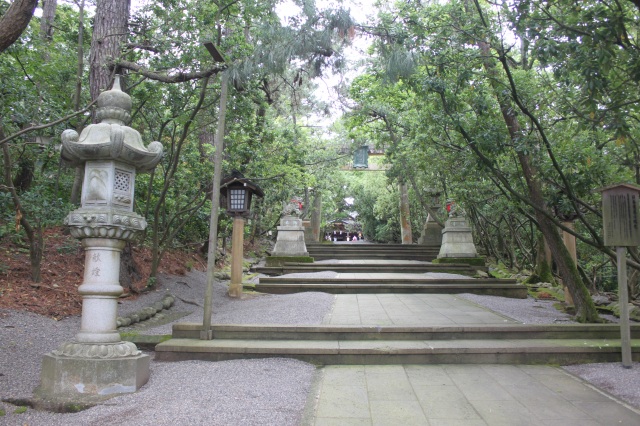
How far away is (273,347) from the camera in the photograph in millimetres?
4957

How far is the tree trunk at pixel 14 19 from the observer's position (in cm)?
389

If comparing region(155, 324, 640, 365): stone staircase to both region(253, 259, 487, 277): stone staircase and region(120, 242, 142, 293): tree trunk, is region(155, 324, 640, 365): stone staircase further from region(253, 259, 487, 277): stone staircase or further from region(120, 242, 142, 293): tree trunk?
region(253, 259, 487, 277): stone staircase

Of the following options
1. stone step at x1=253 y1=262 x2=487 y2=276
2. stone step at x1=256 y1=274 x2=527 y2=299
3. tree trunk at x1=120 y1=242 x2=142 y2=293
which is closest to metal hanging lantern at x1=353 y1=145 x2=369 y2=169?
stone step at x1=253 y1=262 x2=487 y2=276

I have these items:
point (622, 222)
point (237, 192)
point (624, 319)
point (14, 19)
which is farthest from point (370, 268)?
point (14, 19)

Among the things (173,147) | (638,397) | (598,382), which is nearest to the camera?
(638,397)

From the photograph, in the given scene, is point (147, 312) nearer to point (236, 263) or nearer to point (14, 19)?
point (236, 263)

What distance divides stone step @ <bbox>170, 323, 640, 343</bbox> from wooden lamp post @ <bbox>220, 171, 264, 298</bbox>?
3698 millimetres

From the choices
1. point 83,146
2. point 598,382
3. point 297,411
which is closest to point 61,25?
point 83,146

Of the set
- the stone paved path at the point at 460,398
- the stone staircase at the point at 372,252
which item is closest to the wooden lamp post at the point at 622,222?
the stone paved path at the point at 460,398

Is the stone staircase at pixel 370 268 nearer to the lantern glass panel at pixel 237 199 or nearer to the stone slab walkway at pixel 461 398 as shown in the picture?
the lantern glass panel at pixel 237 199

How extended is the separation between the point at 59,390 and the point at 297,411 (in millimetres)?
2039

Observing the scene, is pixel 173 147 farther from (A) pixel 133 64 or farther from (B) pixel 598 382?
(B) pixel 598 382

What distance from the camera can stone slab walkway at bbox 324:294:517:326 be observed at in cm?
618

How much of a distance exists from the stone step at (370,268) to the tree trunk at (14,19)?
9043 mm
